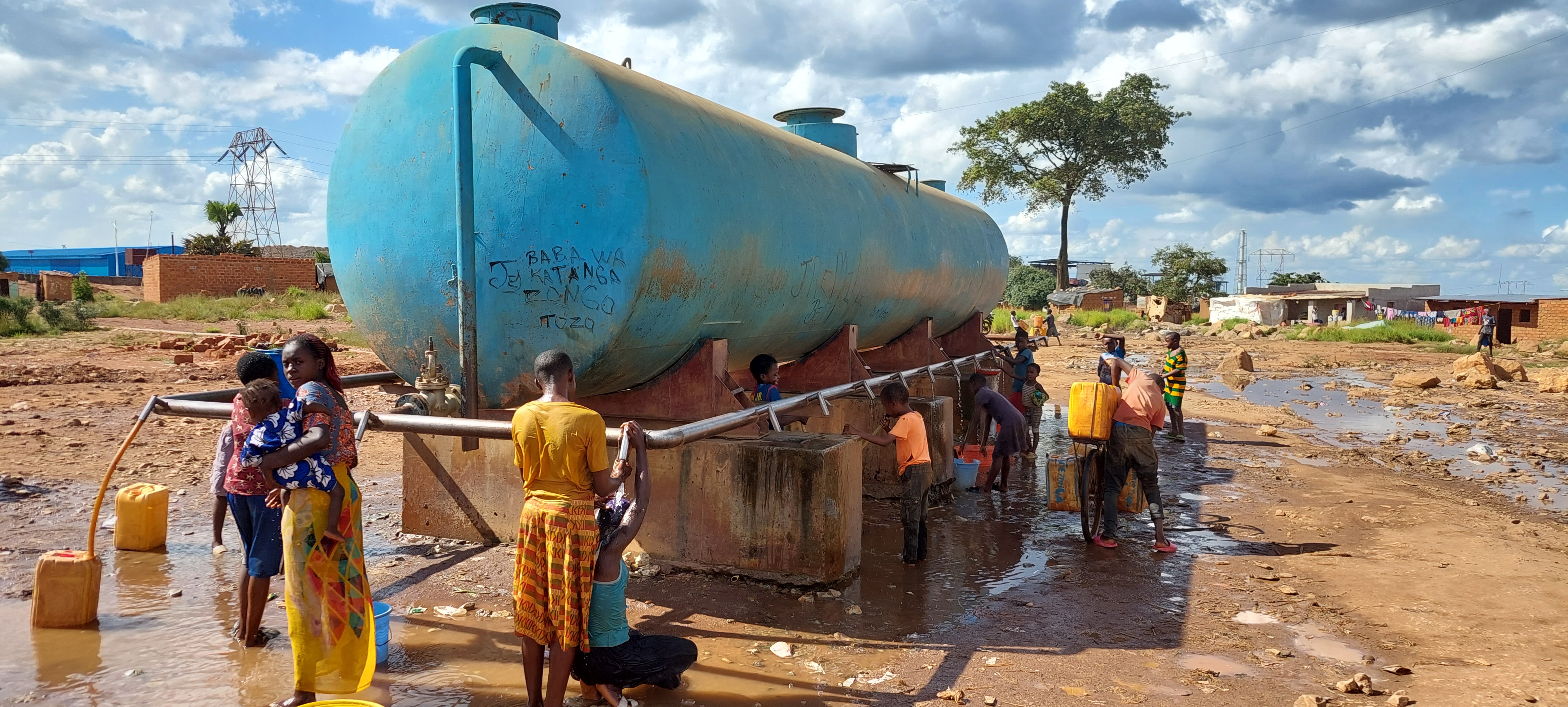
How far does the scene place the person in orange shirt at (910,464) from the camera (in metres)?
5.92

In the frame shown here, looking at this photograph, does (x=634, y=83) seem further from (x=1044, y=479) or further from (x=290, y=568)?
(x=1044, y=479)

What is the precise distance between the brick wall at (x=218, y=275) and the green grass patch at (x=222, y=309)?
82 cm

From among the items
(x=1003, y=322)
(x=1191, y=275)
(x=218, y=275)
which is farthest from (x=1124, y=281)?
(x=218, y=275)

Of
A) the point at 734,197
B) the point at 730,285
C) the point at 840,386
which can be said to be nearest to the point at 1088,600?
the point at 840,386

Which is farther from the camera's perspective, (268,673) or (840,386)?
(840,386)

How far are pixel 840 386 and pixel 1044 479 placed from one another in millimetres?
3291

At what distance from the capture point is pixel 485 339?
4.75 metres

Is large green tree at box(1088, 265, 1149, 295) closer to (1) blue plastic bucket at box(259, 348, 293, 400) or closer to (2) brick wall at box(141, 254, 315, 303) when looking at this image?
(2) brick wall at box(141, 254, 315, 303)

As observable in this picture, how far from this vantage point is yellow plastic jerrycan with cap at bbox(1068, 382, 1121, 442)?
6488mm

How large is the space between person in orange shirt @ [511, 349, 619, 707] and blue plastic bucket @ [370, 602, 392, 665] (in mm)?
984

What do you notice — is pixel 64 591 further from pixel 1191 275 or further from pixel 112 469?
pixel 1191 275

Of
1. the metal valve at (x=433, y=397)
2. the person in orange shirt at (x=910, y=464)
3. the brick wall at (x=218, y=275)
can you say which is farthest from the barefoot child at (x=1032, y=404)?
the brick wall at (x=218, y=275)

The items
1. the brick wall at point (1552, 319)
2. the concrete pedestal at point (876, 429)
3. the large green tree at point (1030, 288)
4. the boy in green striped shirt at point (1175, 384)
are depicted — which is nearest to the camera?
the concrete pedestal at point (876, 429)

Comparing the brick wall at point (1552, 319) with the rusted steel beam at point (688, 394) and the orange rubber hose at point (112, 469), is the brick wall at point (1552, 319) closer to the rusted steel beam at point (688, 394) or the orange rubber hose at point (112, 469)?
the rusted steel beam at point (688, 394)
